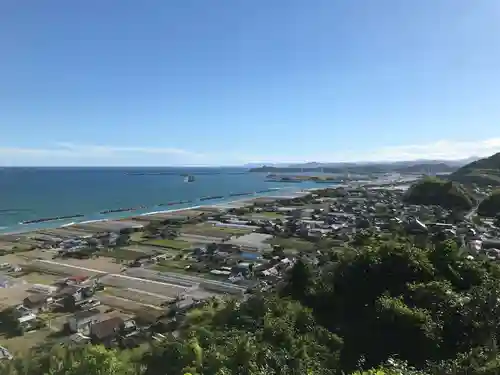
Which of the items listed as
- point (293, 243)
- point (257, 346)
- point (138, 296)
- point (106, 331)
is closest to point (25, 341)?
point (106, 331)

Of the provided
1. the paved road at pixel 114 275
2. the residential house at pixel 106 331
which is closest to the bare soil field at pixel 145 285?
the paved road at pixel 114 275

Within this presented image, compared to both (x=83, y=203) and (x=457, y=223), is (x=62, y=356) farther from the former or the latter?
(x=83, y=203)

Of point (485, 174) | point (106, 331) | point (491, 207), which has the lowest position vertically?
point (106, 331)

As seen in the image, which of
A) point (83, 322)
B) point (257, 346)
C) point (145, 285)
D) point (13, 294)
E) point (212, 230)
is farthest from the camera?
point (212, 230)

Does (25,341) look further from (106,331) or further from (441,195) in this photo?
(441,195)

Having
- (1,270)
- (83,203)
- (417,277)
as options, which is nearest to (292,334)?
(417,277)

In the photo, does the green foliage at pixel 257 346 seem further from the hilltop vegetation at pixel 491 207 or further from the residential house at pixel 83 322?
the hilltop vegetation at pixel 491 207
